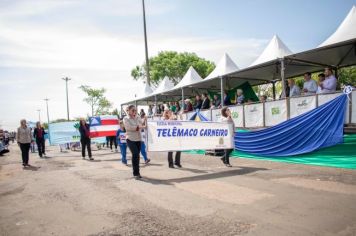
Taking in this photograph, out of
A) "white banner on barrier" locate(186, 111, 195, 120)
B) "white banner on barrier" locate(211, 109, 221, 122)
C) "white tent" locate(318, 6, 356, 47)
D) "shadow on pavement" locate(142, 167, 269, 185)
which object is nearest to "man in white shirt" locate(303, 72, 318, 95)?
"white tent" locate(318, 6, 356, 47)

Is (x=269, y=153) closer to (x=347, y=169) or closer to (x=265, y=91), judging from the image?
(x=347, y=169)

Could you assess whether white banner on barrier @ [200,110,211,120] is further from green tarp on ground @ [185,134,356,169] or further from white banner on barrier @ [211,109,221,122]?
green tarp on ground @ [185,134,356,169]

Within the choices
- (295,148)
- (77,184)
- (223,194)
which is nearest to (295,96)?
(295,148)

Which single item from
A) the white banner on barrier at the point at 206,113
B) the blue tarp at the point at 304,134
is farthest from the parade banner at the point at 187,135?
the white banner on barrier at the point at 206,113

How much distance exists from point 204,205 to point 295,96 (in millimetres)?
7111

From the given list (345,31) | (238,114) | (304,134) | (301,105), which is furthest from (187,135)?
(345,31)

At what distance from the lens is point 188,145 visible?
9.78 meters

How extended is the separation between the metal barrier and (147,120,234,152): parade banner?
2322 millimetres

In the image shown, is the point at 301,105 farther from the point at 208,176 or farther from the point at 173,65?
the point at 173,65

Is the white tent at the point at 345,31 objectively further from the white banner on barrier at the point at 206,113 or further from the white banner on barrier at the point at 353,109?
the white banner on barrier at the point at 206,113

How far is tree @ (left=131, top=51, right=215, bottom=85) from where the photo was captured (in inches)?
1780

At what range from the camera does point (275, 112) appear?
11758mm

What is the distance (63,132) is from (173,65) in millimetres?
26461

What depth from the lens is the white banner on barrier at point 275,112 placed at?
1139 centimetres
